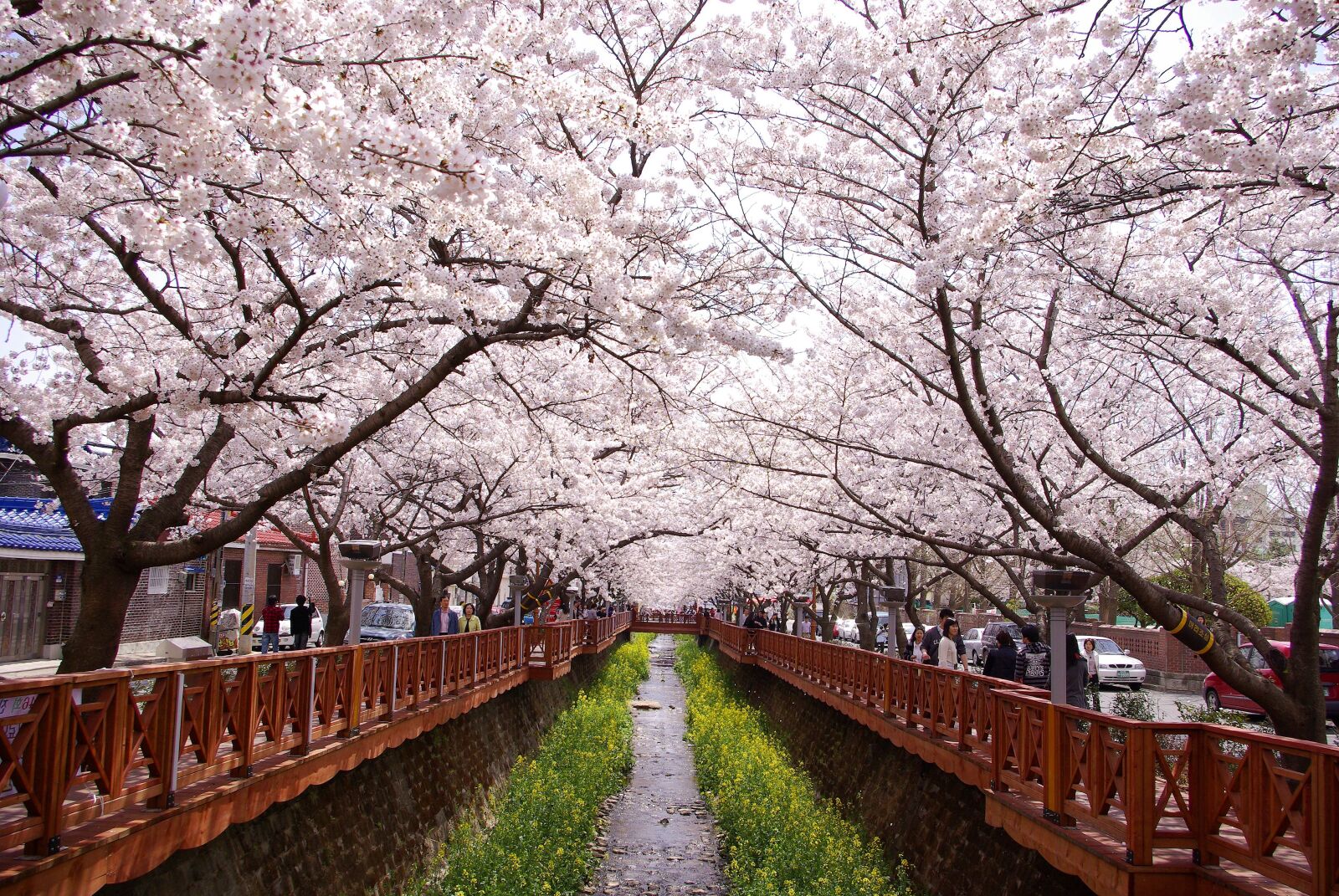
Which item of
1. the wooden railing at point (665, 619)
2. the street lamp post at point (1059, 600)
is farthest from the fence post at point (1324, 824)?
the wooden railing at point (665, 619)

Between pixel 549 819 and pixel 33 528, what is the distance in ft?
54.3

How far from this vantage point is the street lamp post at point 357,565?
Result: 1143 cm

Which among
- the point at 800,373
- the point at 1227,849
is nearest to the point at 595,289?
the point at 1227,849

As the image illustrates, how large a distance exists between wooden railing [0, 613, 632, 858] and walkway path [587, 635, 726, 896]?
5.64m

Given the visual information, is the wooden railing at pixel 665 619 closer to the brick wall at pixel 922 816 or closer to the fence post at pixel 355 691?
the brick wall at pixel 922 816

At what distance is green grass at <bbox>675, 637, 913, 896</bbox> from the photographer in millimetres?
12211

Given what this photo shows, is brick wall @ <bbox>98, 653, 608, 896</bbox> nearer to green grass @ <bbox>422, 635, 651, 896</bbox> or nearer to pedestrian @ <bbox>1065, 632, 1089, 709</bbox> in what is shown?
green grass @ <bbox>422, 635, 651, 896</bbox>

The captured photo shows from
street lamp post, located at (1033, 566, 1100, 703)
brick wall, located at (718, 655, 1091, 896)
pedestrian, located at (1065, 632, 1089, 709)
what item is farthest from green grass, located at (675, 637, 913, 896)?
street lamp post, located at (1033, 566, 1100, 703)

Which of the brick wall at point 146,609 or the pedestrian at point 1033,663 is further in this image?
the brick wall at point 146,609

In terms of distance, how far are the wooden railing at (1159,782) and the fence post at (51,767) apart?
6.20 meters

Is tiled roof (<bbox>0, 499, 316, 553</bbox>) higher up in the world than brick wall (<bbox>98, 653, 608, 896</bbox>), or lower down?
higher up

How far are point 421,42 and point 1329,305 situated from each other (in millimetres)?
8058

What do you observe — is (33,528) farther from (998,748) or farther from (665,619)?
(665,619)

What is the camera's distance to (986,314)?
1262cm
